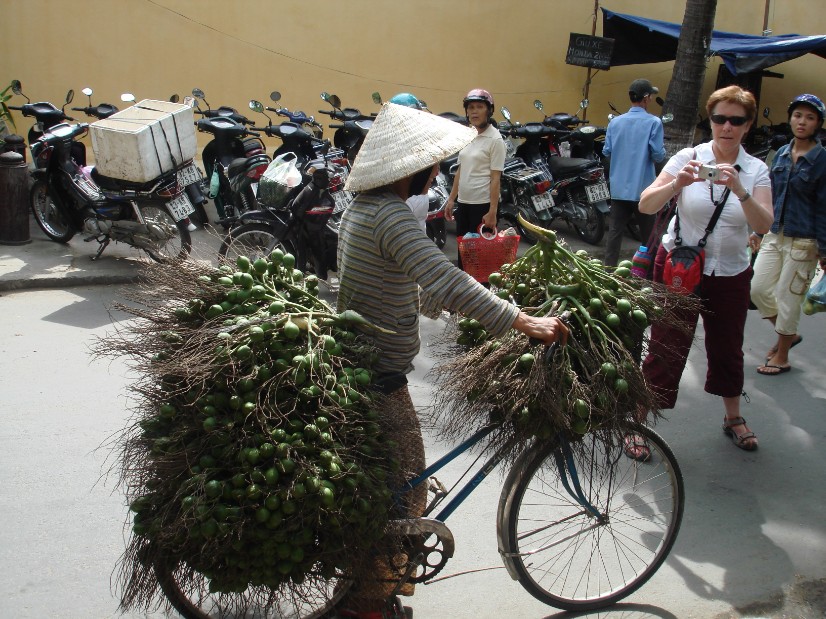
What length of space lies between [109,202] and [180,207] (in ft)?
2.20

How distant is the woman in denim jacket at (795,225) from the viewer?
516 cm

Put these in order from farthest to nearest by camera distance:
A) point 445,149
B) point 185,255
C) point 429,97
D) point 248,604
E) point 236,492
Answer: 1. point 429,97
2. point 185,255
3. point 445,149
4. point 248,604
5. point 236,492

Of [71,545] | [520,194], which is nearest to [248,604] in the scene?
[71,545]

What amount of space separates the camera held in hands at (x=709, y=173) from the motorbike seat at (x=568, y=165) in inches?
225

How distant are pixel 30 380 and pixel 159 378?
10.2 ft

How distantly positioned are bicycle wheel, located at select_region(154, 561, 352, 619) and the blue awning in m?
10.6

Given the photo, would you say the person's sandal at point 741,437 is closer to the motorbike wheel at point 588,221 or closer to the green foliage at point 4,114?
the motorbike wheel at point 588,221

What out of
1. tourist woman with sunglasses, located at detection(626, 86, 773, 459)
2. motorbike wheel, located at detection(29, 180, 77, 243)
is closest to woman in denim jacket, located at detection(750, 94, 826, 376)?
tourist woman with sunglasses, located at detection(626, 86, 773, 459)

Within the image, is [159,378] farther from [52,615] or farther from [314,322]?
[52,615]

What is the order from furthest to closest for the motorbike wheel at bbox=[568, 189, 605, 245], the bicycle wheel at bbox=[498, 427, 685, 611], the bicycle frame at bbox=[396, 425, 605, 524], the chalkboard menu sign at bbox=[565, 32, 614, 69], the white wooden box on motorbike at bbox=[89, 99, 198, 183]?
the chalkboard menu sign at bbox=[565, 32, 614, 69], the motorbike wheel at bbox=[568, 189, 605, 245], the white wooden box on motorbike at bbox=[89, 99, 198, 183], the bicycle wheel at bbox=[498, 427, 685, 611], the bicycle frame at bbox=[396, 425, 605, 524]

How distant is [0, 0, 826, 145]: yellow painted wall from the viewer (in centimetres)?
1002

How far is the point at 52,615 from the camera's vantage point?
10.4ft

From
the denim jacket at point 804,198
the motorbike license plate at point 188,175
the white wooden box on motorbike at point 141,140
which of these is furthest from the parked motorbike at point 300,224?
the denim jacket at point 804,198

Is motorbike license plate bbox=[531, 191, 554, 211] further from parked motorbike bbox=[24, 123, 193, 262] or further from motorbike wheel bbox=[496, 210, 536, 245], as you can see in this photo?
parked motorbike bbox=[24, 123, 193, 262]
